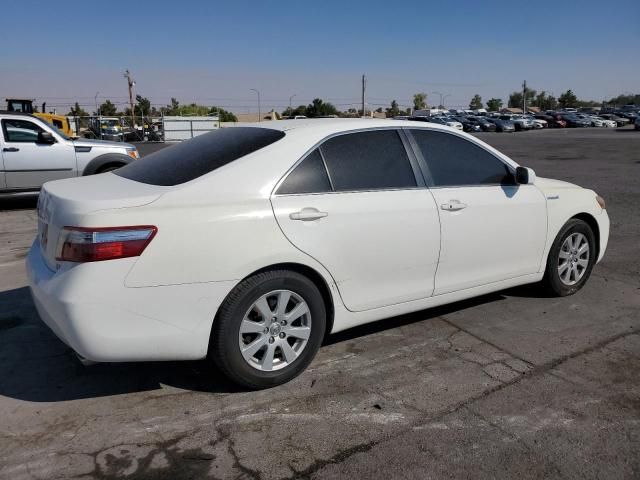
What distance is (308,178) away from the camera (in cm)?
351

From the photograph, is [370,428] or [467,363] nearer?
[370,428]

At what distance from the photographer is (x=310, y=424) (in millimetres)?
3047

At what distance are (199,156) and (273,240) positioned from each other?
0.85 meters

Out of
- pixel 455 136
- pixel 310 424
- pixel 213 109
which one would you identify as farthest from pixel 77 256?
pixel 213 109

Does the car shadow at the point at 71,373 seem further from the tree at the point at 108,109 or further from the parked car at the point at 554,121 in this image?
the tree at the point at 108,109

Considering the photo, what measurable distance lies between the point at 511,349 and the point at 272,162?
2153mm

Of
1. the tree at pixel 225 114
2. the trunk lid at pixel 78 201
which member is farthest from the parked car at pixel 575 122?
the trunk lid at pixel 78 201

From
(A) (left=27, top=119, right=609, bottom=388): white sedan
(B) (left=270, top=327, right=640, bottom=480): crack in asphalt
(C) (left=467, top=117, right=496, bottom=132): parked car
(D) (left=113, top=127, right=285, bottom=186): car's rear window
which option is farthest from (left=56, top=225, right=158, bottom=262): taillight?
(C) (left=467, top=117, right=496, bottom=132): parked car

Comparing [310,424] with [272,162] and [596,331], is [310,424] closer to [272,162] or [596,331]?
[272,162]

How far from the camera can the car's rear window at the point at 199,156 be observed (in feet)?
11.2

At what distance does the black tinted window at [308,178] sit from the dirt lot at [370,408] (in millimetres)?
1185

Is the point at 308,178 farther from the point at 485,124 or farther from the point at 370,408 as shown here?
the point at 485,124

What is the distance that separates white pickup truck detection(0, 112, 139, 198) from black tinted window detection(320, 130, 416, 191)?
7.27 m

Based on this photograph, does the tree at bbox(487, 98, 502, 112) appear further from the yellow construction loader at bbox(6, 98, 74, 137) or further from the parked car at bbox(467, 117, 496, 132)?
the yellow construction loader at bbox(6, 98, 74, 137)
